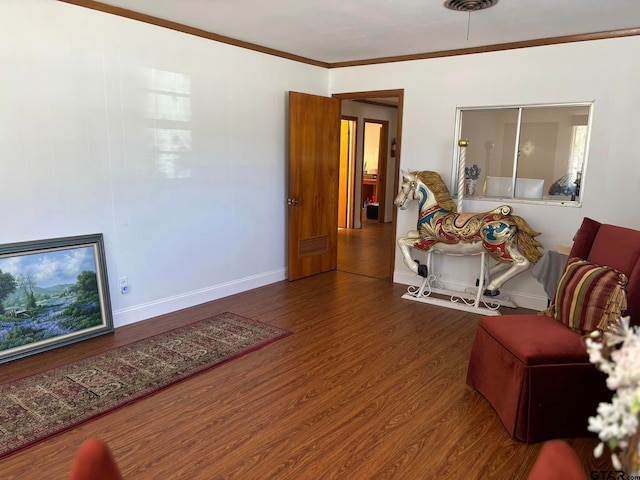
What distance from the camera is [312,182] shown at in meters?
5.44

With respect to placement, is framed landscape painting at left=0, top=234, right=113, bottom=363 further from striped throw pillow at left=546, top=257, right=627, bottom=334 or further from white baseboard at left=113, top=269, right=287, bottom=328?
striped throw pillow at left=546, top=257, right=627, bottom=334

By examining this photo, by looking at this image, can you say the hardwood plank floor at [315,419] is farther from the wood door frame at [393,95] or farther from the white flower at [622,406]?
the wood door frame at [393,95]

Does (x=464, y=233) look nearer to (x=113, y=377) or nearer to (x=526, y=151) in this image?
(x=526, y=151)

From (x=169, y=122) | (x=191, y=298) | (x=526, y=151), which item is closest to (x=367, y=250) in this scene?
(x=526, y=151)

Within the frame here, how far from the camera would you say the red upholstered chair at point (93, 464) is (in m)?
1.03

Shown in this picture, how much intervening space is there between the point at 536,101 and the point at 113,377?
4297 mm

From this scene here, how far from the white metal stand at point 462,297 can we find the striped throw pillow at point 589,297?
165 centimetres

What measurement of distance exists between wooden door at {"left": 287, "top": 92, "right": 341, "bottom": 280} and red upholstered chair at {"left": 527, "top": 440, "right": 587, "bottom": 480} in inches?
170

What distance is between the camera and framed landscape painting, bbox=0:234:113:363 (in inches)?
125

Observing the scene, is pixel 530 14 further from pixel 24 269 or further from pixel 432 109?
pixel 24 269

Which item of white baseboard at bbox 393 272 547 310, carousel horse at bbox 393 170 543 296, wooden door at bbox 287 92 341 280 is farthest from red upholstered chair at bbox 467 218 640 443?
wooden door at bbox 287 92 341 280

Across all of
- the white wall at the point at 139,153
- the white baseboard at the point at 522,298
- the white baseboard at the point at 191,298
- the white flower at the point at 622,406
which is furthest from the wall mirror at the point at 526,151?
the white flower at the point at 622,406

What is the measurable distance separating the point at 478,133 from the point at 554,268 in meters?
1.78

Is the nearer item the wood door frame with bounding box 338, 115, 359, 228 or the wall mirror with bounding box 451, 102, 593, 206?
the wall mirror with bounding box 451, 102, 593, 206
